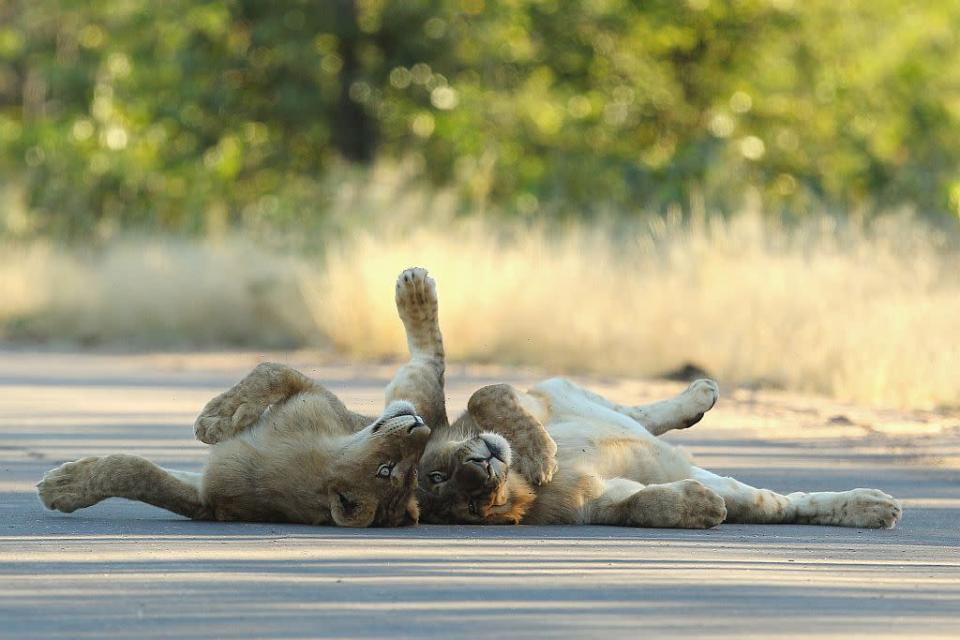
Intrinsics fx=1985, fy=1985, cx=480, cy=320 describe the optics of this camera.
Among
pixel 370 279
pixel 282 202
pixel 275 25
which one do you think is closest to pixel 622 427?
pixel 370 279

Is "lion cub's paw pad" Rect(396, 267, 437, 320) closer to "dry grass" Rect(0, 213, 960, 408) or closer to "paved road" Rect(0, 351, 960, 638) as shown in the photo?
"paved road" Rect(0, 351, 960, 638)

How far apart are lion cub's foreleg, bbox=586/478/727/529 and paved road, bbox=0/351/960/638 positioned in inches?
3.5

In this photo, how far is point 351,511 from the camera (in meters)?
6.60

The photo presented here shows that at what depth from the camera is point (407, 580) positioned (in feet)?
18.2

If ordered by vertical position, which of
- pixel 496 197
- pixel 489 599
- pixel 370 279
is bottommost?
pixel 489 599

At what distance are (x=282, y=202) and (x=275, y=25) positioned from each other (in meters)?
5.00

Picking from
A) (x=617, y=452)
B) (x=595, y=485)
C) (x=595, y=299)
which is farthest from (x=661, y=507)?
(x=595, y=299)

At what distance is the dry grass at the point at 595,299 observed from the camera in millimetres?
15164

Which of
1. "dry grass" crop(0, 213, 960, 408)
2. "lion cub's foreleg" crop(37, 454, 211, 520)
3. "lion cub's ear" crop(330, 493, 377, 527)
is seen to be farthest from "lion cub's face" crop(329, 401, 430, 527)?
"dry grass" crop(0, 213, 960, 408)

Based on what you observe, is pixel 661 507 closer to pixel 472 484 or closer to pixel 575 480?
pixel 575 480

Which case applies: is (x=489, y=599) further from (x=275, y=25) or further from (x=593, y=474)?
(x=275, y=25)

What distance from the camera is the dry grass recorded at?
15164mm

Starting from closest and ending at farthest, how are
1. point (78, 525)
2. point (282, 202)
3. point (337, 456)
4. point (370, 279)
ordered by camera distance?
point (337, 456) → point (78, 525) → point (370, 279) → point (282, 202)

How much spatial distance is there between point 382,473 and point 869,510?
196 cm
